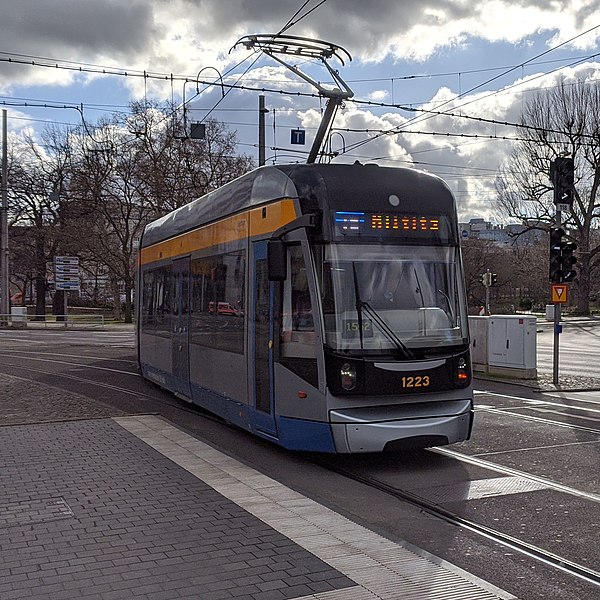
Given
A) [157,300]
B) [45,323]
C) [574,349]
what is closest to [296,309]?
[157,300]

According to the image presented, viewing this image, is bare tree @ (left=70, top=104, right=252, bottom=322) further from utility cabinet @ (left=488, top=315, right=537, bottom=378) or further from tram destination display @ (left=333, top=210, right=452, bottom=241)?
tram destination display @ (left=333, top=210, right=452, bottom=241)

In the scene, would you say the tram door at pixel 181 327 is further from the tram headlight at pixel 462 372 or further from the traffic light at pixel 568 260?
the traffic light at pixel 568 260

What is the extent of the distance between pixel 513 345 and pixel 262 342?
1067cm

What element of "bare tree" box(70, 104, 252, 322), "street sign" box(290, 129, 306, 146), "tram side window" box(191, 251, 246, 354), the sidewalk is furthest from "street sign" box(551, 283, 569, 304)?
"bare tree" box(70, 104, 252, 322)

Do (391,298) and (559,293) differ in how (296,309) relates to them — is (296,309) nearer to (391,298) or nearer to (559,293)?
(391,298)

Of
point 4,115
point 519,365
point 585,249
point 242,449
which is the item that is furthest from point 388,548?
point 585,249

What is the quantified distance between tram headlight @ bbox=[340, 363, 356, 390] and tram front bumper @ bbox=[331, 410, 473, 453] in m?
0.32

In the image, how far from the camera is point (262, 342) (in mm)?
9695

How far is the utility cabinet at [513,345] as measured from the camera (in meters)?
18.6

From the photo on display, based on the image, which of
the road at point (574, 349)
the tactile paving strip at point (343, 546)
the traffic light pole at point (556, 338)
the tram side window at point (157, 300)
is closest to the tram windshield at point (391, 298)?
the tactile paving strip at point (343, 546)

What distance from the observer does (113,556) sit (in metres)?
5.94

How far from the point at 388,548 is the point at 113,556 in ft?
6.47

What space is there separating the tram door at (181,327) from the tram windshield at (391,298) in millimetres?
4735

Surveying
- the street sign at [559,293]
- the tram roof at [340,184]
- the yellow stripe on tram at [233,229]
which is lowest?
the street sign at [559,293]
